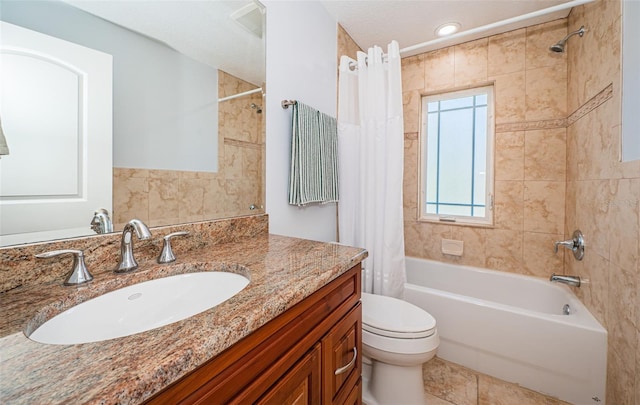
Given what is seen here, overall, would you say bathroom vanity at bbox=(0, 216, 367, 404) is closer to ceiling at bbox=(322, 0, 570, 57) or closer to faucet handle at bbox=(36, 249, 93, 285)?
faucet handle at bbox=(36, 249, 93, 285)

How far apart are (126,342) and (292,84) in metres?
1.48

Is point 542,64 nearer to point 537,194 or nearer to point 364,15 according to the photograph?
point 537,194

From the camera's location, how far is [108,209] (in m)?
0.79

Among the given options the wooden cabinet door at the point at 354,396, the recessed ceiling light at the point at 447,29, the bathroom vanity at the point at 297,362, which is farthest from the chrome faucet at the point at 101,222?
the recessed ceiling light at the point at 447,29

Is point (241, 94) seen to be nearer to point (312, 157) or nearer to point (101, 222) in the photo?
point (312, 157)

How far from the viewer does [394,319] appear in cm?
137

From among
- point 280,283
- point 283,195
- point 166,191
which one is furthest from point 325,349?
point 283,195

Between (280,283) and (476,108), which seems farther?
(476,108)

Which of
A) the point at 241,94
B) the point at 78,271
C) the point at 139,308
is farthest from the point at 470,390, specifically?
the point at 241,94

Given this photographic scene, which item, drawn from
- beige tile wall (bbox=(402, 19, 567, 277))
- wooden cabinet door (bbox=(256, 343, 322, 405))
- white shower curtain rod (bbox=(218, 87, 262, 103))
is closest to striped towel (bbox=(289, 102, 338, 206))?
white shower curtain rod (bbox=(218, 87, 262, 103))

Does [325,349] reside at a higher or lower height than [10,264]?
lower

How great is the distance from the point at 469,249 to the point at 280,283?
2.14 meters

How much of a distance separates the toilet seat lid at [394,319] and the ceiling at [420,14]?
179 cm

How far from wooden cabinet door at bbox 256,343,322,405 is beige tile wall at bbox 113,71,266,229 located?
66cm
